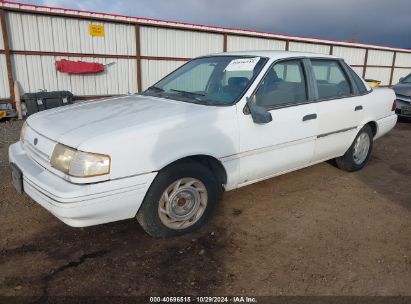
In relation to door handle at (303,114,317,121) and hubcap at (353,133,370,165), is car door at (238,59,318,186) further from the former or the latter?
hubcap at (353,133,370,165)

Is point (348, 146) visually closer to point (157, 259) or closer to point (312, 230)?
point (312, 230)

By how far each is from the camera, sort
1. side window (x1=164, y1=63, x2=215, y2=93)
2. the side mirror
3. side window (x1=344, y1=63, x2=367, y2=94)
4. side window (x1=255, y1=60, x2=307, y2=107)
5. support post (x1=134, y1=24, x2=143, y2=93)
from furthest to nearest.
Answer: support post (x1=134, y1=24, x2=143, y2=93) → side window (x1=344, y1=63, x2=367, y2=94) → side window (x1=164, y1=63, x2=215, y2=93) → side window (x1=255, y1=60, x2=307, y2=107) → the side mirror

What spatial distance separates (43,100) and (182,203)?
763 cm

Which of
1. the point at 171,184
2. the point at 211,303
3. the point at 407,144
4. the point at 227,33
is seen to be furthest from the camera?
the point at 227,33

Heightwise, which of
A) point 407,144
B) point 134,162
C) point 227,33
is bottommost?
point 407,144

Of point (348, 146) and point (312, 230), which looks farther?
point (348, 146)

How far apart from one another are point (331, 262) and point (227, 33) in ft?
38.3

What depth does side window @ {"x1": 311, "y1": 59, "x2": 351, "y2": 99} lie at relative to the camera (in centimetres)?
407

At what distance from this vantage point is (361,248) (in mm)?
2947

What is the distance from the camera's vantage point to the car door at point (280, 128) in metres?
3.31

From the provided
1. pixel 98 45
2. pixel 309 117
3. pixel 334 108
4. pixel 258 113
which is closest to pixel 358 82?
pixel 334 108

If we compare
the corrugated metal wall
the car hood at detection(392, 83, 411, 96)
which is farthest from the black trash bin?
the car hood at detection(392, 83, 411, 96)

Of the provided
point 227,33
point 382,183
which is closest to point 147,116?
point 382,183

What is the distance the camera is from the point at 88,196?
7.98 ft
